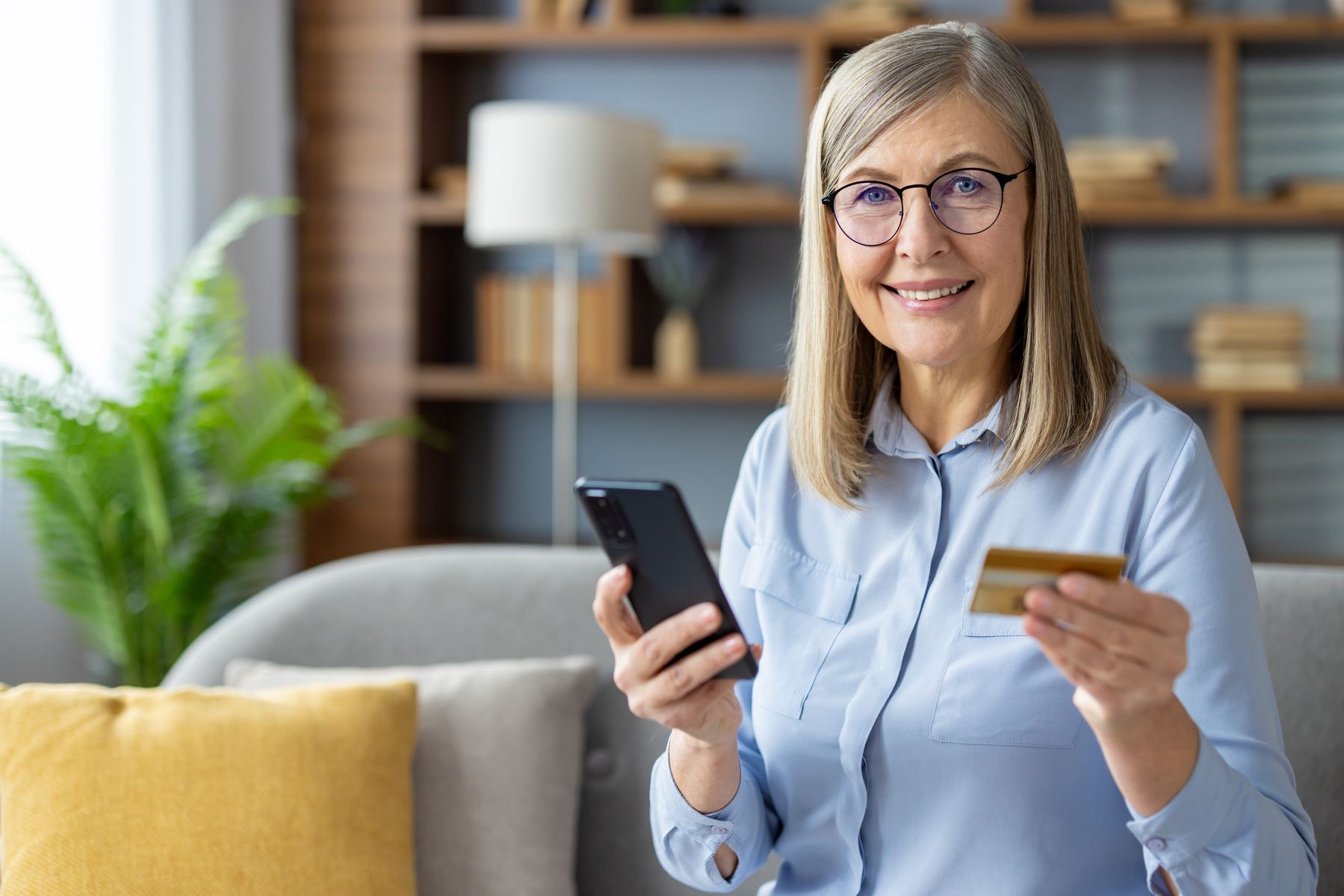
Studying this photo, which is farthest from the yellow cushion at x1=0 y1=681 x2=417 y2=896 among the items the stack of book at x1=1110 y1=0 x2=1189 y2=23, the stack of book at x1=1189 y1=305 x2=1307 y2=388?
the stack of book at x1=1110 y1=0 x2=1189 y2=23

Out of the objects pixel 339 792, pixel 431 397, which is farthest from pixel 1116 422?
pixel 431 397

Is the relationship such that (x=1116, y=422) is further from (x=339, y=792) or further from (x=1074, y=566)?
(x=339, y=792)

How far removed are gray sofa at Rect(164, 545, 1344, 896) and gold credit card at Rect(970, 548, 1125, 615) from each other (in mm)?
829

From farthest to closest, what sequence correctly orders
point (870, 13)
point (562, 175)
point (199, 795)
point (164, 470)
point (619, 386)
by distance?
point (619, 386), point (870, 13), point (562, 175), point (164, 470), point (199, 795)

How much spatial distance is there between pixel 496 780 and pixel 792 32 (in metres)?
2.41

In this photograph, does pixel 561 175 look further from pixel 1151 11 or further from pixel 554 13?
pixel 1151 11

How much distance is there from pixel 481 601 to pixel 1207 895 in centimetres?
100

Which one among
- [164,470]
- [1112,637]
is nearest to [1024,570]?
[1112,637]

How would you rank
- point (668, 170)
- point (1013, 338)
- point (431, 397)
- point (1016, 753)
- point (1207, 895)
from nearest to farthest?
point (1207, 895)
point (1016, 753)
point (1013, 338)
point (668, 170)
point (431, 397)

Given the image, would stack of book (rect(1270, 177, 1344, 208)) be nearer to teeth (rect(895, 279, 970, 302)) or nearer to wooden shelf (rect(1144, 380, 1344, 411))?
wooden shelf (rect(1144, 380, 1344, 411))

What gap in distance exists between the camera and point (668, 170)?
349 centimetres

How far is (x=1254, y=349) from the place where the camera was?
334 centimetres

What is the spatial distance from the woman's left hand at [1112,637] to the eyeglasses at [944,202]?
1.45 feet

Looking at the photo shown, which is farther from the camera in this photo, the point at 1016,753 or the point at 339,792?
the point at 339,792
